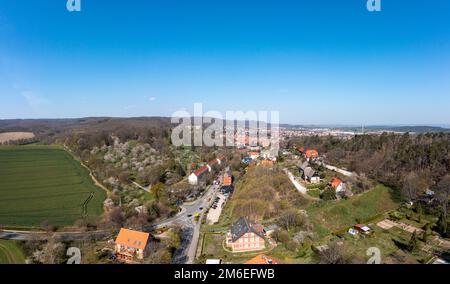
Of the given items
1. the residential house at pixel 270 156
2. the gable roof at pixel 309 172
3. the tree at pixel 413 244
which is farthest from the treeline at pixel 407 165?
the residential house at pixel 270 156

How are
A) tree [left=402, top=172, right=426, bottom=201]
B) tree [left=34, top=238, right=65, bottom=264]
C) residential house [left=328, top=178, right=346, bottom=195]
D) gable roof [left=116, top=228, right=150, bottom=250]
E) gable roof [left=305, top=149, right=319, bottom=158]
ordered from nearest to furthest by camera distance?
A: tree [left=34, top=238, right=65, bottom=264] < gable roof [left=116, top=228, right=150, bottom=250] < tree [left=402, top=172, right=426, bottom=201] < residential house [left=328, top=178, right=346, bottom=195] < gable roof [left=305, top=149, right=319, bottom=158]

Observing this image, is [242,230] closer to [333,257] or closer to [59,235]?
[333,257]

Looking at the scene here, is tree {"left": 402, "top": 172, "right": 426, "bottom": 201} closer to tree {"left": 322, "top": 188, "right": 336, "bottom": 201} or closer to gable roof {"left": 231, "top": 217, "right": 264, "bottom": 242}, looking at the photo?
tree {"left": 322, "top": 188, "right": 336, "bottom": 201}

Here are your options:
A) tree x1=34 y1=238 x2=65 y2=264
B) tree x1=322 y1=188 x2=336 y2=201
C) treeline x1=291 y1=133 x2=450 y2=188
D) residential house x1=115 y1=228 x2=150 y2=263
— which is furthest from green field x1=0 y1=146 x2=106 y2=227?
treeline x1=291 y1=133 x2=450 y2=188

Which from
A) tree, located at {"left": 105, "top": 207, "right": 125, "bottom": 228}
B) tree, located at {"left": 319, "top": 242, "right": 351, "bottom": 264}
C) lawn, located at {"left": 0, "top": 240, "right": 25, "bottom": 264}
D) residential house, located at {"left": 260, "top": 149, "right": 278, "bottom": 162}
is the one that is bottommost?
lawn, located at {"left": 0, "top": 240, "right": 25, "bottom": 264}

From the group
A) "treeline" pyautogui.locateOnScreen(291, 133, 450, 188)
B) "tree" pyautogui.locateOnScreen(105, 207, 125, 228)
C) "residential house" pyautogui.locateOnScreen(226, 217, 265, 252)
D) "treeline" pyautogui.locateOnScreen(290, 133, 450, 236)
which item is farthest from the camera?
"treeline" pyautogui.locateOnScreen(291, 133, 450, 188)

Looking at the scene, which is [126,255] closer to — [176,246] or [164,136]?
[176,246]

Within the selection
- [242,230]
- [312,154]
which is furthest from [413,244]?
[312,154]
